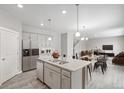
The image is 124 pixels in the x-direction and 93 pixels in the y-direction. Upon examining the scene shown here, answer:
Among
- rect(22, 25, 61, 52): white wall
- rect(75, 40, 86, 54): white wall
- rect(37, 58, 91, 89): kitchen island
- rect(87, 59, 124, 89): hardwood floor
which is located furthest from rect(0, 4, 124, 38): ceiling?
rect(75, 40, 86, 54): white wall

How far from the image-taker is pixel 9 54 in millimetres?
3471

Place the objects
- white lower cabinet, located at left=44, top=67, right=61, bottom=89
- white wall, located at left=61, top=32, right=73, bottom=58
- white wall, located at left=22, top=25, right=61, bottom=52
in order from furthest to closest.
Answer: white wall, located at left=61, top=32, right=73, bottom=58 < white wall, located at left=22, top=25, right=61, bottom=52 < white lower cabinet, located at left=44, top=67, right=61, bottom=89

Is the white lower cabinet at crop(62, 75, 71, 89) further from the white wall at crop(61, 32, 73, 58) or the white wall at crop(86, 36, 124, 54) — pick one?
the white wall at crop(86, 36, 124, 54)

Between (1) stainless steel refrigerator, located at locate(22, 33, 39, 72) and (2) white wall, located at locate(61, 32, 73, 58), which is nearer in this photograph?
(1) stainless steel refrigerator, located at locate(22, 33, 39, 72)

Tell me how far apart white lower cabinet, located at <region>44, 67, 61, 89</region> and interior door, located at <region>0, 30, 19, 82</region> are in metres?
1.71

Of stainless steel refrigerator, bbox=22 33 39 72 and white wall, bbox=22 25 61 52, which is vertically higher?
white wall, bbox=22 25 61 52

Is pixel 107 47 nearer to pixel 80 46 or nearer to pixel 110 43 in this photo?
pixel 110 43

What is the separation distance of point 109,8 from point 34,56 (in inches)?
176

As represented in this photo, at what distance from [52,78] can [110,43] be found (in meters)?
10.0

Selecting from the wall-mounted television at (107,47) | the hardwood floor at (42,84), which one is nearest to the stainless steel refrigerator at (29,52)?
the hardwood floor at (42,84)

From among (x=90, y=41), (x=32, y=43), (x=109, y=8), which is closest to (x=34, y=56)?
(x=32, y=43)

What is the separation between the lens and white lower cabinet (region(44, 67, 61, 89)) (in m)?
2.25

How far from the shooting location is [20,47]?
4.31 meters

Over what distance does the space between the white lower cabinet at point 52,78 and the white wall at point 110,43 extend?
9.85 metres
